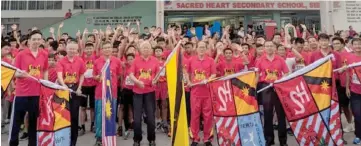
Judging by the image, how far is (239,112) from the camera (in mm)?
5539

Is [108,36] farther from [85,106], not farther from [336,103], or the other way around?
[336,103]

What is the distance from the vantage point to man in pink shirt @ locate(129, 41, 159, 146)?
607 centimetres

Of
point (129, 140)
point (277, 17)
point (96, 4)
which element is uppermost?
point (96, 4)

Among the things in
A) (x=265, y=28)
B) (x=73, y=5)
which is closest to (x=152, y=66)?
(x=265, y=28)

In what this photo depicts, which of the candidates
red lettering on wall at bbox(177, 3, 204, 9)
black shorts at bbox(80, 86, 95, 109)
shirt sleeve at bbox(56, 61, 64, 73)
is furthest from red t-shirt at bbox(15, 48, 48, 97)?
red lettering on wall at bbox(177, 3, 204, 9)

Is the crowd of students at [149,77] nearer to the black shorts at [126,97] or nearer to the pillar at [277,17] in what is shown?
the black shorts at [126,97]

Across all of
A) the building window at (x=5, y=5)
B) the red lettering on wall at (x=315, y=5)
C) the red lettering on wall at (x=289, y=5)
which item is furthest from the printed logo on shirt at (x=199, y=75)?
the building window at (x=5, y=5)

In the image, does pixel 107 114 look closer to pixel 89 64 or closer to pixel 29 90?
pixel 29 90

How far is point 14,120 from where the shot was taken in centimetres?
537

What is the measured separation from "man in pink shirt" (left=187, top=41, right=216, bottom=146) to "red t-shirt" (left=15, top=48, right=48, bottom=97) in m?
2.30

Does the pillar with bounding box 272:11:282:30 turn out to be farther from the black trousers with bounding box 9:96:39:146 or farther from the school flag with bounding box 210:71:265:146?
the black trousers with bounding box 9:96:39:146

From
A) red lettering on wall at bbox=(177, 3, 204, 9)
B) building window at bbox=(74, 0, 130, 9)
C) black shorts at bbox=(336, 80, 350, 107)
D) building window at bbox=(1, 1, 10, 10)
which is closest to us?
black shorts at bbox=(336, 80, 350, 107)

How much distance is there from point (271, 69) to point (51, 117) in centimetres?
344

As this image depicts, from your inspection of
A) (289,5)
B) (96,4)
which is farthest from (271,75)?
(96,4)
